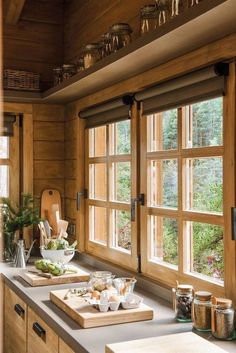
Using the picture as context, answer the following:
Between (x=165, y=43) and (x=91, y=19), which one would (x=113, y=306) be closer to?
(x=165, y=43)

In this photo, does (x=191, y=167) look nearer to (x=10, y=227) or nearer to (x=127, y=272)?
(x=127, y=272)

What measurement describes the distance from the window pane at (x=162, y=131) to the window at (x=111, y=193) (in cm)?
19

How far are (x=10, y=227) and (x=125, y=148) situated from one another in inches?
39.6

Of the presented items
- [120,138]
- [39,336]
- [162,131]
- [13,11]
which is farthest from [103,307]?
[13,11]

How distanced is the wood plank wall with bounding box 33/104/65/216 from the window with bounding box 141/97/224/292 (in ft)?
4.15

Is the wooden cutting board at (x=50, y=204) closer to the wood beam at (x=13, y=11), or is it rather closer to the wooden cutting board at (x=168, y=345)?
the wood beam at (x=13, y=11)

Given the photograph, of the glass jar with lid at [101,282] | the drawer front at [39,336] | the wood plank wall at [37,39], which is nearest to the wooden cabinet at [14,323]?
the drawer front at [39,336]

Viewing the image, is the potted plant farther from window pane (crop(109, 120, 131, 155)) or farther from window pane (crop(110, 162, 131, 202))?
window pane (crop(109, 120, 131, 155))

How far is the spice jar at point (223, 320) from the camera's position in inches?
65.2

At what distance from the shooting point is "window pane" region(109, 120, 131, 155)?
9.16 ft

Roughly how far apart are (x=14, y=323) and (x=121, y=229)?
2.70 feet

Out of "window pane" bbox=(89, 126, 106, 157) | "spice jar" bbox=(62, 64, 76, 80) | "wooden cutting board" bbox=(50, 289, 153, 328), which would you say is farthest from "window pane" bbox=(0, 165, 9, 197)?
"wooden cutting board" bbox=(50, 289, 153, 328)

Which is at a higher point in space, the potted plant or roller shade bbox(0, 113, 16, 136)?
roller shade bbox(0, 113, 16, 136)

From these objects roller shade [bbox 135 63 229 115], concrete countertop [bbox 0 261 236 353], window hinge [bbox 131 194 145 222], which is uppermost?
roller shade [bbox 135 63 229 115]
